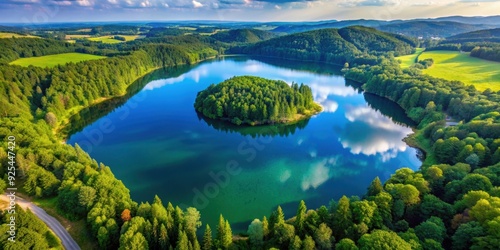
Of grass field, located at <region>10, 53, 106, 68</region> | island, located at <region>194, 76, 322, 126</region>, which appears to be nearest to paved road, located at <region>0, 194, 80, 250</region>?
island, located at <region>194, 76, 322, 126</region>

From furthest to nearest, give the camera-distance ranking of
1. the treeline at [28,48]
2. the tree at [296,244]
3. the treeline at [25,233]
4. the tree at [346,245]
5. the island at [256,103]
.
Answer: the treeline at [28,48]
the island at [256,103]
the tree at [296,244]
the tree at [346,245]
the treeline at [25,233]

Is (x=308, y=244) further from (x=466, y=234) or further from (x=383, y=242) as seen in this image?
(x=466, y=234)

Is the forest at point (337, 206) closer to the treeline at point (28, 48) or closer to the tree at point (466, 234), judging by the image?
the tree at point (466, 234)

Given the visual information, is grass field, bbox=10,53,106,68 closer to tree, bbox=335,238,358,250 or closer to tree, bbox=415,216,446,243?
tree, bbox=335,238,358,250

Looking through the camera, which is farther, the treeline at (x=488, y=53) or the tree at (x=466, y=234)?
the treeline at (x=488, y=53)

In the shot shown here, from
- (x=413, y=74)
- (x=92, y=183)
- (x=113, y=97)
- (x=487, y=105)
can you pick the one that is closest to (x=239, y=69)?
(x=113, y=97)

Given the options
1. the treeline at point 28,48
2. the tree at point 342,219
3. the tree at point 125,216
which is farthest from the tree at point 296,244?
the treeline at point 28,48
